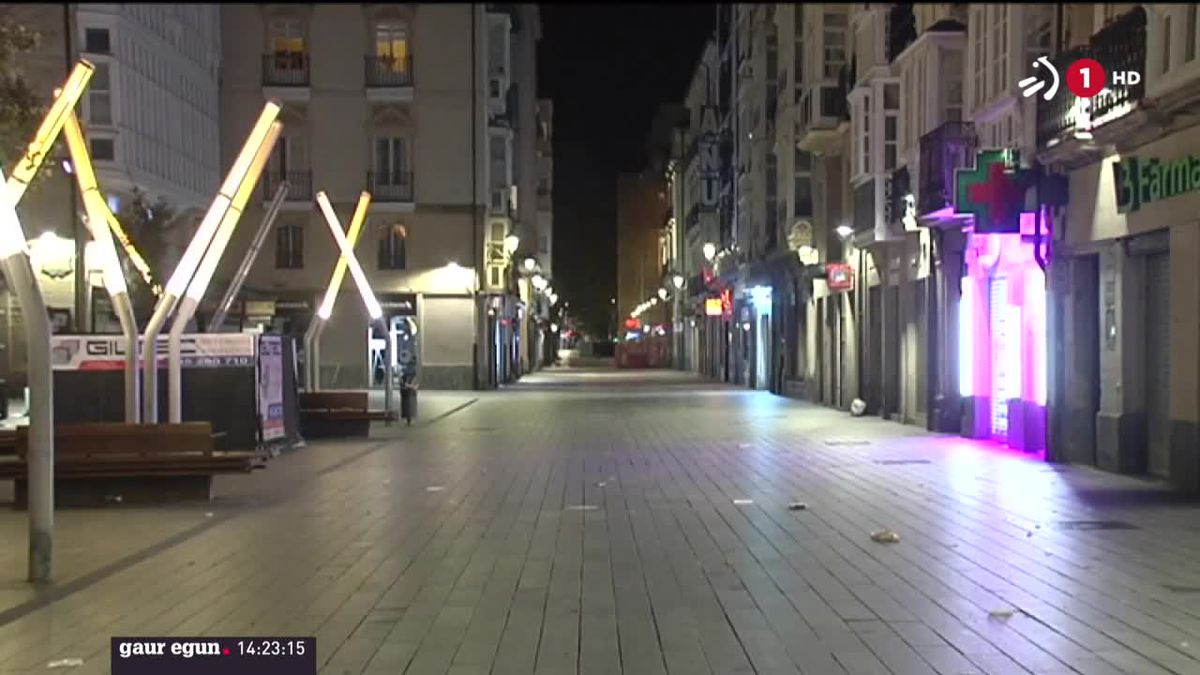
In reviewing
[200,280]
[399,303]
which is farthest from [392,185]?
[200,280]

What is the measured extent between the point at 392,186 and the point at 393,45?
500 cm

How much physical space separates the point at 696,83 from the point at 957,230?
51.1 m

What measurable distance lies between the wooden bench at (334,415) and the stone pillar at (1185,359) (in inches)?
526

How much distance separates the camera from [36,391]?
8.24m

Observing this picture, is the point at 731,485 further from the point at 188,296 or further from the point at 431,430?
the point at 431,430

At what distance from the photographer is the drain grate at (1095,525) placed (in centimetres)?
1025

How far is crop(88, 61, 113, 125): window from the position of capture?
31359 millimetres

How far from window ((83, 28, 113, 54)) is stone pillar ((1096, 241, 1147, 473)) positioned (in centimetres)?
2683

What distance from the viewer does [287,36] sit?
135ft

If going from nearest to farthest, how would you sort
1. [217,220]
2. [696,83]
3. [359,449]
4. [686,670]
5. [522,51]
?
[686,670], [217,220], [359,449], [522,51], [696,83]

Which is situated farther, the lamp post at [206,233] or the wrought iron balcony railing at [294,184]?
the wrought iron balcony railing at [294,184]

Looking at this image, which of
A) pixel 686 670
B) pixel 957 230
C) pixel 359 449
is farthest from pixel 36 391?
pixel 957 230

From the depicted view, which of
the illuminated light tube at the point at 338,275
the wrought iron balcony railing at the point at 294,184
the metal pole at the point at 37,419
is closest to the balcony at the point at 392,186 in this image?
the wrought iron balcony railing at the point at 294,184

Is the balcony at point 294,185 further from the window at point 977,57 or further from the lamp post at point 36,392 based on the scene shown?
the lamp post at point 36,392
